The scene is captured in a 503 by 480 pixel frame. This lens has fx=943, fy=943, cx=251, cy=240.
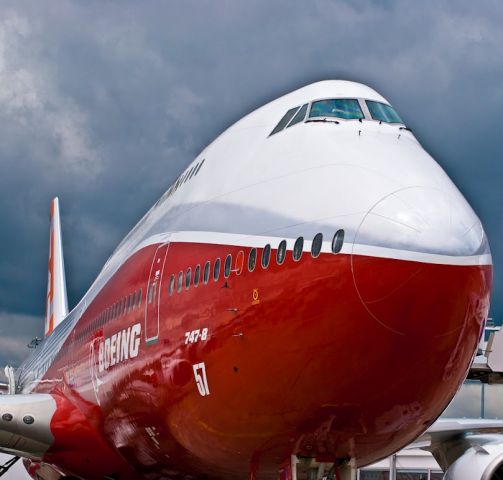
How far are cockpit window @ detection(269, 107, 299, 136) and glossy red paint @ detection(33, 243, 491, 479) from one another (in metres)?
1.50

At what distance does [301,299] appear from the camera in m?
7.77

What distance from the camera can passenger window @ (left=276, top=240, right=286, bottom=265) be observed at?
809cm

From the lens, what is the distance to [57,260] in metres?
35.1

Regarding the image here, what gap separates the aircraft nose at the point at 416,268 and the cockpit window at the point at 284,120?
2.68 m

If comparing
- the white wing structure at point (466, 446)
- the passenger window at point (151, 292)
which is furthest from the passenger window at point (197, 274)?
the white wing structure at point (466, 446)

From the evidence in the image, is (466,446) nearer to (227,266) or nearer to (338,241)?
(227,266)

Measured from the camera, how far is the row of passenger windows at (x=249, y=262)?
7.73m

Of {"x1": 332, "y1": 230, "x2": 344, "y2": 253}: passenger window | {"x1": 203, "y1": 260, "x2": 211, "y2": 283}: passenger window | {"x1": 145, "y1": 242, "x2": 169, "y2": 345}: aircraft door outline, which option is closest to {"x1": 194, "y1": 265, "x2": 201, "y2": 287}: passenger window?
{"x1": 203, "y1": 260, "x2": 211, "y2": 283}: passenger window

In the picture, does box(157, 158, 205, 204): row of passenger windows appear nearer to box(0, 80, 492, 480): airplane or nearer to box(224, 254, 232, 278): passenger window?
box(0, 80, 492, 480): airplane

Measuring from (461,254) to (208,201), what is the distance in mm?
3653

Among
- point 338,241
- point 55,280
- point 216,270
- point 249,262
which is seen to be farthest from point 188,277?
point 55,280

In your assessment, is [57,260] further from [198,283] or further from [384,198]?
[384,198]

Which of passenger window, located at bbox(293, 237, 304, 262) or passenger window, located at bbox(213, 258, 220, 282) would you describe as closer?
passenger window, located at bbox(293, 237, 304, 262)

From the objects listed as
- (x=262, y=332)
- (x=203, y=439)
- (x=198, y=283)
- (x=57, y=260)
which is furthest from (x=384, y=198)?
(x=57, y=260)
